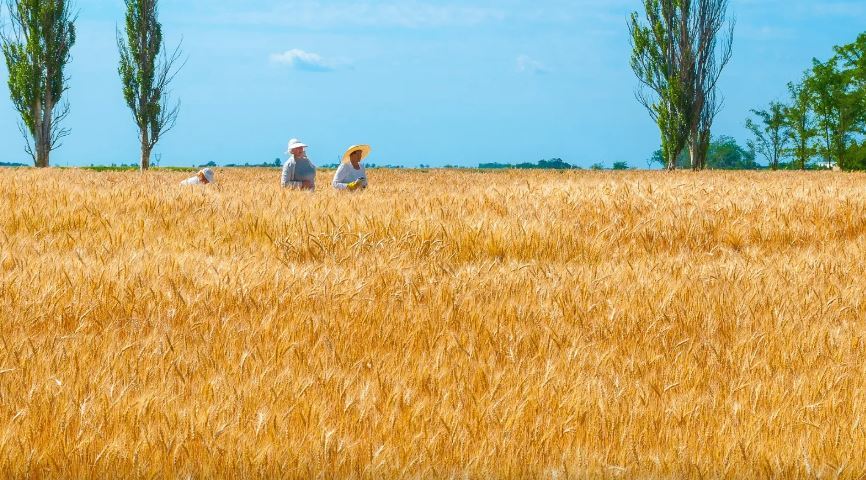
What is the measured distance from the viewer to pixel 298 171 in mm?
13438

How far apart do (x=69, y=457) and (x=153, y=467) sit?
287 millimetres

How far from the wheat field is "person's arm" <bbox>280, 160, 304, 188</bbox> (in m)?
5.26

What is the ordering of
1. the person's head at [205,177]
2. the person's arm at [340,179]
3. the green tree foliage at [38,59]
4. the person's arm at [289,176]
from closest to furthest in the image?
1. the person's arm at [340,179]
2. the person's arm at [289,176]
3. the person's head at [205,177]
4. the green tree foliage at [38,59]

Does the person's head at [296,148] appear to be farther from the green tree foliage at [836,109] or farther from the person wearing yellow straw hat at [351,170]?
the green tree foliage at [836,109]

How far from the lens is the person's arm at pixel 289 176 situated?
13.3m

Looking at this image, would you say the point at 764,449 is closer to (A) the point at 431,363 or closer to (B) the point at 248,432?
(A) the point at 431,363

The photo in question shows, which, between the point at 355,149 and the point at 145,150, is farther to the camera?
the point at 145,150

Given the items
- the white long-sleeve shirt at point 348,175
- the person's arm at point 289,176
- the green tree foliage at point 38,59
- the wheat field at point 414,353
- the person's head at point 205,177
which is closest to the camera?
the wheat field at point 414,353

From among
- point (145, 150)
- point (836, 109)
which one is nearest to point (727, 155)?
point (836, 109)

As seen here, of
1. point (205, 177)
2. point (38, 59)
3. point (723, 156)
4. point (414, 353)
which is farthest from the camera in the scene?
point (723, 156)

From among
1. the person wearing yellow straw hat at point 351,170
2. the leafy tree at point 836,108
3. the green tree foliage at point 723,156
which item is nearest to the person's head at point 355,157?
the person wearing yellow straw hat at point 351,170

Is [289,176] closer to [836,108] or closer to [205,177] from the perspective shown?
[205,177]

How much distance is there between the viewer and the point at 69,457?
2.71 m

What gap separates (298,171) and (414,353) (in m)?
9.89
